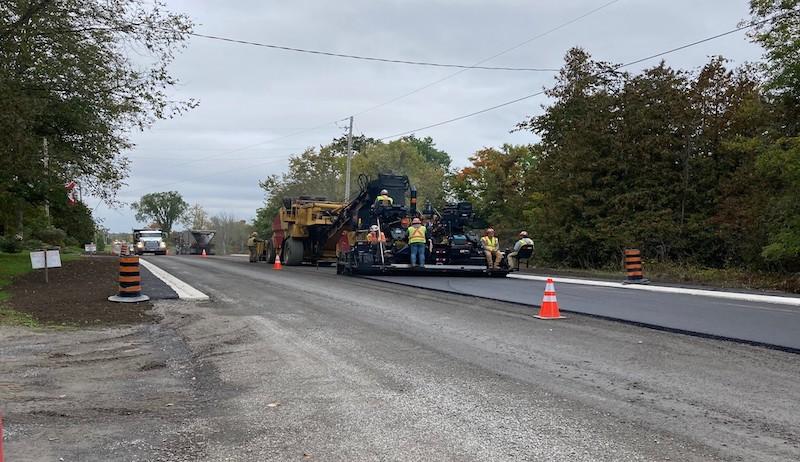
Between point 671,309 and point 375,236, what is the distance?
407 inches

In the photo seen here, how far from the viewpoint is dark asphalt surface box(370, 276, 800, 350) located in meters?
8.81

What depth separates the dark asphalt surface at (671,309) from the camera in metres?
8.81

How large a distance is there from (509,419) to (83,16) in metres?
15.9

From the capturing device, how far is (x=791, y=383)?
6.01 m

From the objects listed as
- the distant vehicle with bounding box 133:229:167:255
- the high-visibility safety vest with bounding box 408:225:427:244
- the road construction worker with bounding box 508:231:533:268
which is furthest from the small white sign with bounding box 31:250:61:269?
the distant vehicle with bounding box 133:229:167:255

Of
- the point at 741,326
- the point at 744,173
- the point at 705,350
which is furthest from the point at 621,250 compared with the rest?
the point at 705,350

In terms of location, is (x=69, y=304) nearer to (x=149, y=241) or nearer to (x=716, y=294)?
(x=716, y=294)

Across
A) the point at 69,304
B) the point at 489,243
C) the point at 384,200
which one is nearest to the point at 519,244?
the point at 489,243

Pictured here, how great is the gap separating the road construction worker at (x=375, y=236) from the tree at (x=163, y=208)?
12958 cm

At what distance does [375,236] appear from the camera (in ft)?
65.9

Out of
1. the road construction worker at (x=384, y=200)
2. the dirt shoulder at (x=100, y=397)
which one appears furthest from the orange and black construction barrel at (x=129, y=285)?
the road construction worker at (x=384, y=200)

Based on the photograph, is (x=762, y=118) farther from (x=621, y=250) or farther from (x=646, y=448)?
(x=646, y=448)

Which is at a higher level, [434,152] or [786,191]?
[434,152]

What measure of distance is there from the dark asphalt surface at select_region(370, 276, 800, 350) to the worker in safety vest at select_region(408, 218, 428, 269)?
8.50 feet
